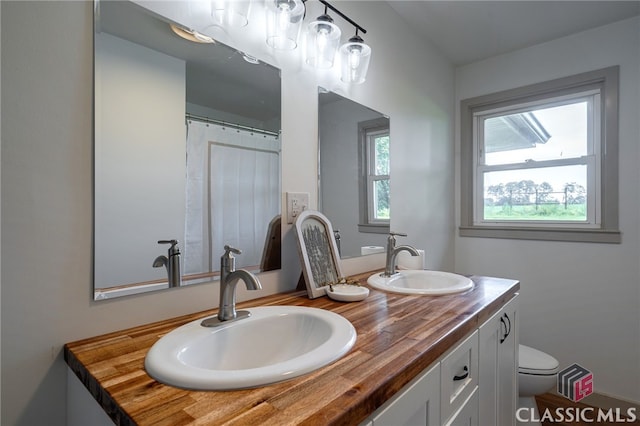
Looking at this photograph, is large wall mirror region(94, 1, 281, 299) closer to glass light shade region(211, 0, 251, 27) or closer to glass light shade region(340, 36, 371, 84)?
glass light shade region(211, 0, 251, 27)

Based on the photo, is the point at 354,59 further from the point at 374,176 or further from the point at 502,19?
the point at 502,19

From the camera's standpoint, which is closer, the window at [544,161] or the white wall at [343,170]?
the white wall at [343,170]

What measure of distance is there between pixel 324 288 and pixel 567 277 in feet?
6.24

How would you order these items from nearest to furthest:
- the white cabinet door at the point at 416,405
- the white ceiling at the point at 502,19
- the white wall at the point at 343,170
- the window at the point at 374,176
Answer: the white cabinet door at the point at 416,405, the white wall at the point at 343,170, the window at the point at 374,176, the white ceiling at the point at 502,19

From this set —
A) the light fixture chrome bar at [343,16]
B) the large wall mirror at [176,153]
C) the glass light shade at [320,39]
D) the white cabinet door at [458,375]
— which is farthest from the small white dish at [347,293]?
the light fixture chrome bar at [343,16]

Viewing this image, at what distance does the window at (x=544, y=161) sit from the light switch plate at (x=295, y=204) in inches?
68.8

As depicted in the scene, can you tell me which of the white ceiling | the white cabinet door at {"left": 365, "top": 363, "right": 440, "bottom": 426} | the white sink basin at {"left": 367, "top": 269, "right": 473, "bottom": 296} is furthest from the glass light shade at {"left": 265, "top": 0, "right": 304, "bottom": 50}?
the white cabinet door at {"left": 365, "top": 363, "right": 440, "bottom": 426}

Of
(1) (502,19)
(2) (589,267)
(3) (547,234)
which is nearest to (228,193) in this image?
(1) (502,19)

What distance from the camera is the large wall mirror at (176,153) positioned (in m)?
0.80

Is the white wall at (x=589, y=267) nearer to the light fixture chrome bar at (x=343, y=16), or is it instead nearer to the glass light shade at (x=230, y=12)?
the light fixture chrome bar at (x=343, y=16)

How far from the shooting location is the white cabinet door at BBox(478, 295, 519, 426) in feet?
3.55

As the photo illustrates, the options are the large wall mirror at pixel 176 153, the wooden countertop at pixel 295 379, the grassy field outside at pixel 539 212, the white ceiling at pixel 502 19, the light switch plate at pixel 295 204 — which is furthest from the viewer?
the grassy field outside at pixel 539 212

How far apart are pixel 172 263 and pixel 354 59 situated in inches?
46.0

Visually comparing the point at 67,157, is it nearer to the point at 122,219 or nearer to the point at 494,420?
the point at 122,219
